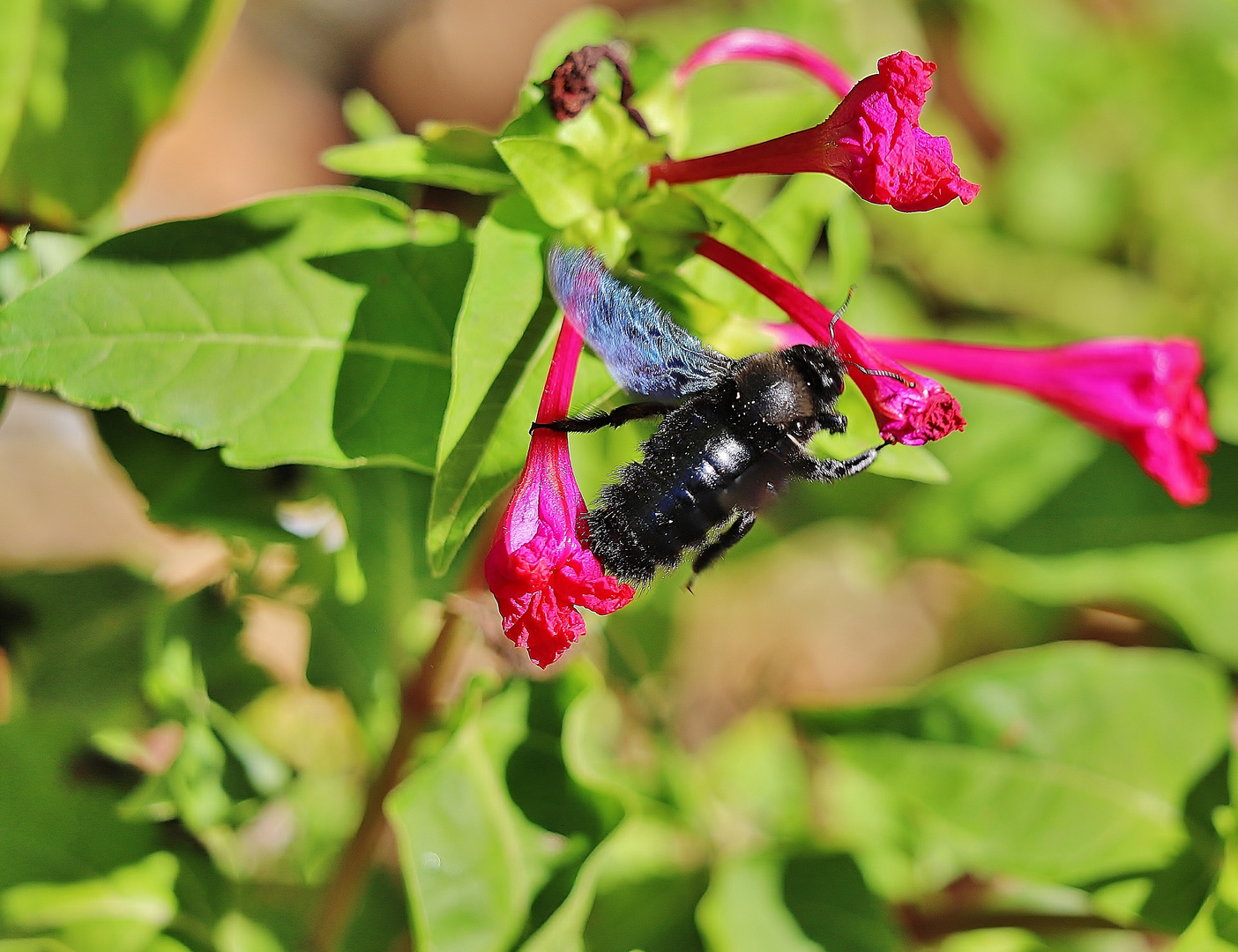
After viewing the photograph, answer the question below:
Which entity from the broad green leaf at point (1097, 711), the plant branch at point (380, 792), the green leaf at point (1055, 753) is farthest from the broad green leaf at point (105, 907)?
the broad green leaf at point (1097, 711)

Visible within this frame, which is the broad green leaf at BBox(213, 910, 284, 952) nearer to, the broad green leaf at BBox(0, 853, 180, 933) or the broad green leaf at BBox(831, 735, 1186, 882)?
the broad green leaf at BBox(0, 853, 180, 933)

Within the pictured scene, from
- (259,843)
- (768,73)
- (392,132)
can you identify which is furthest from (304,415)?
(768,73)

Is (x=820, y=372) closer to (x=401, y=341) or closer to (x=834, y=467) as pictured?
(x=834, y=467)

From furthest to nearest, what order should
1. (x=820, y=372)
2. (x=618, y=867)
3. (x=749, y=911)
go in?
(x=618, y=867), (x=749, y=911), (x=820, y=372)

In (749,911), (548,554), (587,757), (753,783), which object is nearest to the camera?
(548,554)

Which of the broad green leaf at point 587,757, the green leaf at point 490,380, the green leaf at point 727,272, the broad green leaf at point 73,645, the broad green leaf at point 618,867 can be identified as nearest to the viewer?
the green leaf at point 490,380

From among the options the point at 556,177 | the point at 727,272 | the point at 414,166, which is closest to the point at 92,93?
the point at 414,166

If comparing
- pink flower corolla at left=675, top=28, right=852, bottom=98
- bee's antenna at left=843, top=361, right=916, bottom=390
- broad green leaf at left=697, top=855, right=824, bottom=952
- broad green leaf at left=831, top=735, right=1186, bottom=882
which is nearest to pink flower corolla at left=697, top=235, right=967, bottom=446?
bee's antenna at left=843, top=361, right=916, bottom=390

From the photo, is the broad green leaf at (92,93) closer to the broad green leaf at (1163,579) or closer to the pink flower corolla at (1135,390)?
the pink flower corolla at (1135,390)
